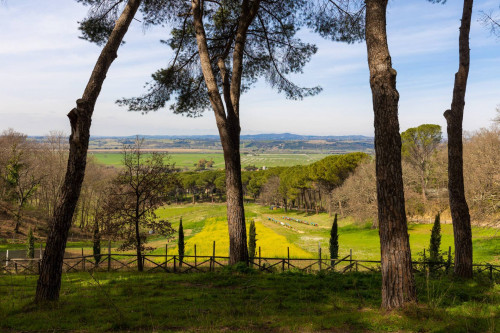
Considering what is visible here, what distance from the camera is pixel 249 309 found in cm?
488

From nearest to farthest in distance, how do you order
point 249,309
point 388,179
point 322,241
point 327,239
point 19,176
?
point 388,179
point 249,309
point 19,176
point 322,241
point 327,239

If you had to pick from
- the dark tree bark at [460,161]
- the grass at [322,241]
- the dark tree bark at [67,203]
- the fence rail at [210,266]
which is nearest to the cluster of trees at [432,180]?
the grass at [322,241]

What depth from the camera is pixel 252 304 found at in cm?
525

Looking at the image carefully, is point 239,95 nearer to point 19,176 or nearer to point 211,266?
point 211,266

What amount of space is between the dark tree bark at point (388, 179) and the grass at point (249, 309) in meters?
0.33

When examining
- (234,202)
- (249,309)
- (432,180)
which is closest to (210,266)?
(234,202)

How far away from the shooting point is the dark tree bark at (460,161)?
8.24m

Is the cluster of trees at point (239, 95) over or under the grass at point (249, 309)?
Result: over

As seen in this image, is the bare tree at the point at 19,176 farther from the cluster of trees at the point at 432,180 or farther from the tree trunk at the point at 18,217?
the cluster of trees at the point at 432,180

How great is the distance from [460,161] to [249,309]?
268 inches

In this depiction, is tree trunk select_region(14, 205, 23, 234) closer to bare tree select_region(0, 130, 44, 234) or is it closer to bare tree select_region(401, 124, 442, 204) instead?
bare tree select_region(0, 130, 44, 234)

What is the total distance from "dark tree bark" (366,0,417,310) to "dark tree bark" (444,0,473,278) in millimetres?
4634

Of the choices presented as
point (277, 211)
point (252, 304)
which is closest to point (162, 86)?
point (252, 304)

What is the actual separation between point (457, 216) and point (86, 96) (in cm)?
923
